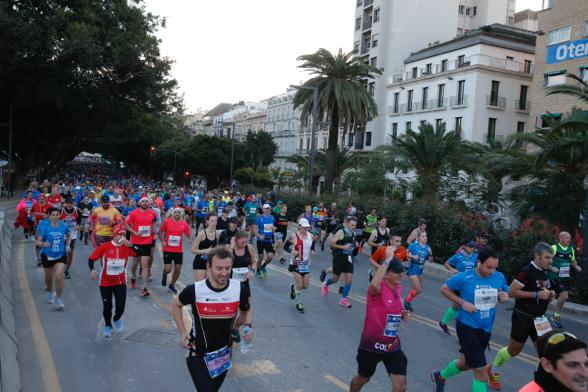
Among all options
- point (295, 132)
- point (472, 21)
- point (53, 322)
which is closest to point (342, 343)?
point (53, 322)

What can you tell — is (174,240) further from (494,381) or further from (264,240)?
(494,381)

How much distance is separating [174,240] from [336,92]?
71.5 ft

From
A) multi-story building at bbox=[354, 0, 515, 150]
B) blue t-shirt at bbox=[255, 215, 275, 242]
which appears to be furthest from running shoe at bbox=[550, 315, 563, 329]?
multi-story building at bbox=[354, 0, 515, 150]

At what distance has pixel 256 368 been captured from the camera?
6512mm

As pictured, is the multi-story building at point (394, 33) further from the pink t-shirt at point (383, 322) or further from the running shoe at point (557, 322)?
the pink t-shirt at point (383, 322)

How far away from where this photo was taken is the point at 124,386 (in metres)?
5.79

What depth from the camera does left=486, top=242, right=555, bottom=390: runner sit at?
20.7ft

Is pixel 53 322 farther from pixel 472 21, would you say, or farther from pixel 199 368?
pixel 472 21

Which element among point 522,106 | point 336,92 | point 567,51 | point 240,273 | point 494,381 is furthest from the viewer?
point 522,106

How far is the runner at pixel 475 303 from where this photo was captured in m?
5.54

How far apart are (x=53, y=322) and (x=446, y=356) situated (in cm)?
586

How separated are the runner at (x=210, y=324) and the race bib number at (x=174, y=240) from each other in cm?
597

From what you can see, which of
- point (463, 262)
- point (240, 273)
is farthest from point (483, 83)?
point (240, 273)

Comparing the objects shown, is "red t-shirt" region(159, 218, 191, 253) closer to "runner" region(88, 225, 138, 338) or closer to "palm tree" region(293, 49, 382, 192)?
"runner" region(88, 225, 138, 338)
